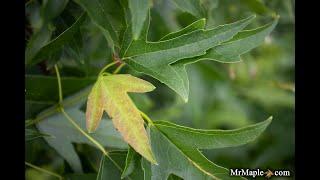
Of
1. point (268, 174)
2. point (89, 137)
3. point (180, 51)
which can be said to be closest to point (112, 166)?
point (89, 137)

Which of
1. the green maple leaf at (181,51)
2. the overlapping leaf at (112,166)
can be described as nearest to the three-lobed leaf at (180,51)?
the green maple leaf at (181,51)

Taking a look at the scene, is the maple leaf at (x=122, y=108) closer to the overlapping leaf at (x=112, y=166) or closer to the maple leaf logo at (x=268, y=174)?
the overlapping leaf at (x=112, y=166)

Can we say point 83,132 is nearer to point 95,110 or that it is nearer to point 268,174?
point 95,110
